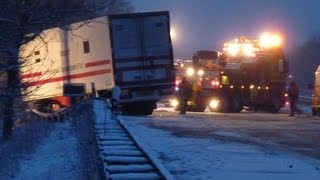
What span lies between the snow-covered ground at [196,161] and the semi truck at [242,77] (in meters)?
17.1

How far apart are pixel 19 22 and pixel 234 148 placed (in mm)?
5091

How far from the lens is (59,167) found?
588 inches

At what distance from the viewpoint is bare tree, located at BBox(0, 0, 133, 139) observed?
11.9 m

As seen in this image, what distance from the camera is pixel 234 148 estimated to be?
14812 mm

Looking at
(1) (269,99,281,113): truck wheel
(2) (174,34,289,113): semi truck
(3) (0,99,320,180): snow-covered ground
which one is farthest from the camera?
(1) (269,99,281,113): truck wheel

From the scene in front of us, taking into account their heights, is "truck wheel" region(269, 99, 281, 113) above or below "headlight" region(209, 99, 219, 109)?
below

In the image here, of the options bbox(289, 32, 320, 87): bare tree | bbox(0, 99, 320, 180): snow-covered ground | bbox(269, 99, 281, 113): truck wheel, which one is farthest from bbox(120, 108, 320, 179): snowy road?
bbox(289, 32, 320, 87): bare tree

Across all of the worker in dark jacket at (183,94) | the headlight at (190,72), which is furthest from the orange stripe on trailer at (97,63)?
the headlight at (190,72)

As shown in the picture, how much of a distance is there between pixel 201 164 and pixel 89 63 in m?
16.0

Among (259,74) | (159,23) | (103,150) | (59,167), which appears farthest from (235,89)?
(103,150)

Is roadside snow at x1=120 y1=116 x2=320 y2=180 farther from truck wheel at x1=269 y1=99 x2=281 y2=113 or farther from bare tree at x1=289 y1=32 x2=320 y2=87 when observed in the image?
bare tree at x1=289 y1=32 x2=320 y2=87

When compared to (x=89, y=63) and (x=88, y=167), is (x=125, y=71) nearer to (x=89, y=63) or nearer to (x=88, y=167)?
(x=89, y=63)

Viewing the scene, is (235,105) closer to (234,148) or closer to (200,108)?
(200,108)

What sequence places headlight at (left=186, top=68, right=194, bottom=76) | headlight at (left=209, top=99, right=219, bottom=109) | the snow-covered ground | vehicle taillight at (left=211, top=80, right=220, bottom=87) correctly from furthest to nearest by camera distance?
1. headlight at (left=186, top=68, right=194, bottom=76)
2. headlight at (left=209, top=99, right=219, bottom=109)
3. vehicle taillight at (left=211, top=80, right=220, bottom=87)
4. the snow-covered ground
